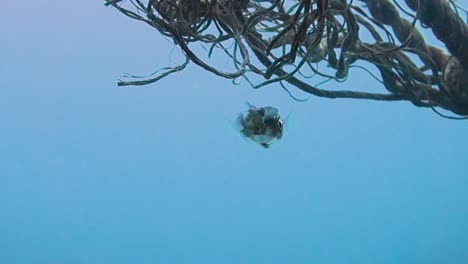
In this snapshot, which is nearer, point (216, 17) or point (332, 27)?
point (216, 17)

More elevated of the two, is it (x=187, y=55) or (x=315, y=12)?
(x=315, y=12)

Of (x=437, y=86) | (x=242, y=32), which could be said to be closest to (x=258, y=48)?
(x=242, y=32)

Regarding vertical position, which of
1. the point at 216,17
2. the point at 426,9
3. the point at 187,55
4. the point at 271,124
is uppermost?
the point at 426,9

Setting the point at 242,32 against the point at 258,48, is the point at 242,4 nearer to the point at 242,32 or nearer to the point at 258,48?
the point at 242,32

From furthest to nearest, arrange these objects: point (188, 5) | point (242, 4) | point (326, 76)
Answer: point (326, 76), point (188, 5), point (242, 4)

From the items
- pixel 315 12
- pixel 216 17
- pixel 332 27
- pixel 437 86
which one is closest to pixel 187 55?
pixel 216 17

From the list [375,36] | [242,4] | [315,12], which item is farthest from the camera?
[375,36]
